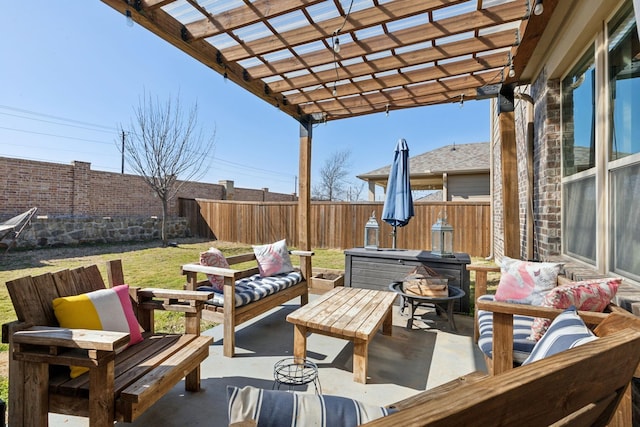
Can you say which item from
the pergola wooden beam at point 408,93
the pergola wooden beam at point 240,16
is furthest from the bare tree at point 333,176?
the pergola wooden beam at point 240,16

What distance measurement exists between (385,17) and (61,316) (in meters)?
3.19

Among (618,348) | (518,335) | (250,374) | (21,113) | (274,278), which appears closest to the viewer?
(618,348)

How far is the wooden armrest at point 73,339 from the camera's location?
4.46ft

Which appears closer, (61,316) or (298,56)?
(61,316)

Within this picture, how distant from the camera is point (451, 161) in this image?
11.5 m

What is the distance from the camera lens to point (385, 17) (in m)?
2.72

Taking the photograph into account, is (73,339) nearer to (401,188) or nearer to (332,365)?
(332,365)

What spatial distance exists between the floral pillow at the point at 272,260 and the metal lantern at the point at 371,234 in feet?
4.50

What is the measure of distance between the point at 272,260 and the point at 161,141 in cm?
800

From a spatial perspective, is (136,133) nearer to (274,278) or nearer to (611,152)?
(274,278)

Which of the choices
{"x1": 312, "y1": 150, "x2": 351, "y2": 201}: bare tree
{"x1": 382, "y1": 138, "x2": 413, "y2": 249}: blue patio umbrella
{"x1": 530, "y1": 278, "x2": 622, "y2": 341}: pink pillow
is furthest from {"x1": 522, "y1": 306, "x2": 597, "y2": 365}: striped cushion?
{"x1": 312, "y1": 150, "x2": 351, "y2": 201}: bare tree

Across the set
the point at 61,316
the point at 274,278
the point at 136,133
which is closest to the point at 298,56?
the point at 274,278

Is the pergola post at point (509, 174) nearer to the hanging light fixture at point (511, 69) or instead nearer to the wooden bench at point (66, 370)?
the hanging light fixture at point (511, 69)

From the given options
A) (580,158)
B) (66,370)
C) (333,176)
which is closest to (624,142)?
(580,158)
